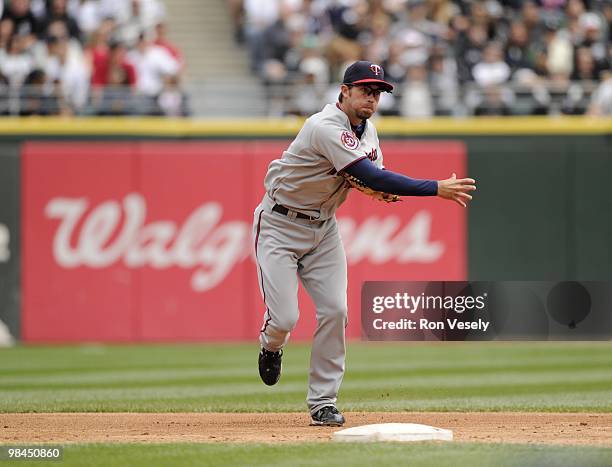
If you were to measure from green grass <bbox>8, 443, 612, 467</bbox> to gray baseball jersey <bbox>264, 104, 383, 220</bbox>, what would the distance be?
162 centimetres

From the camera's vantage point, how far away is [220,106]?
56.1 feet

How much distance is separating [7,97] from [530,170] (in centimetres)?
695

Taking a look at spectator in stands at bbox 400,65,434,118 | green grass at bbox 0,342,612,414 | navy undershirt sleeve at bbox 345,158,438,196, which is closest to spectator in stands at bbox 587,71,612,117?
spectator in stands at bbox 400,65,434,118

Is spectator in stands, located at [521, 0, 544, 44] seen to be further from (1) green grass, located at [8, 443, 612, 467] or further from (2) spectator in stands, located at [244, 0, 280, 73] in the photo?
(1) green grass, located at [8, 443, 612, 467]

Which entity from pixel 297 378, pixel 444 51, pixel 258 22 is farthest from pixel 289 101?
pixel 297 378

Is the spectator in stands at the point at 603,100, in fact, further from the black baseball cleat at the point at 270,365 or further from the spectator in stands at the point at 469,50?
the black baseball cleat at the point at 270,365

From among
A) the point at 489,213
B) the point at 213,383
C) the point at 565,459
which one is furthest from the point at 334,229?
the point at 489,213

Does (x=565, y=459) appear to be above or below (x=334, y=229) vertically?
below

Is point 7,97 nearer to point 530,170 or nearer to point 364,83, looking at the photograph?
point 530,170

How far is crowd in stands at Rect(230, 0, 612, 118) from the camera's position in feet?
55.8

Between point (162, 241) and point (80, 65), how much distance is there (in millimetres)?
2704

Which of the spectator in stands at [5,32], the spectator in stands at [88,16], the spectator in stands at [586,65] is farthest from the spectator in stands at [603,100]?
the spectator in stands at [5,32]

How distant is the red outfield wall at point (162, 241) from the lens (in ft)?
53.3

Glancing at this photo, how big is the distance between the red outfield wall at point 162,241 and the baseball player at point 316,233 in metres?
8.28
